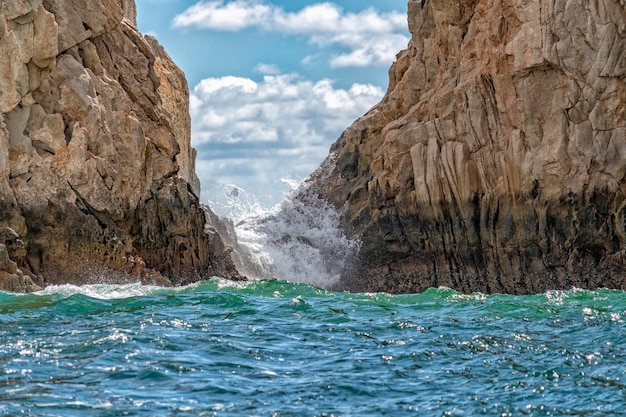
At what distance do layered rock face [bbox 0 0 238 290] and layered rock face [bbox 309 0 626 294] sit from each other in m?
7.13

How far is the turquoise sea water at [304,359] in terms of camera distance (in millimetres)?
12422

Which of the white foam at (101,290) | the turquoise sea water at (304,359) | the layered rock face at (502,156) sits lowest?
the turquoise sea water at (304,359)

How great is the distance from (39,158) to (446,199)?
1341 centimetres

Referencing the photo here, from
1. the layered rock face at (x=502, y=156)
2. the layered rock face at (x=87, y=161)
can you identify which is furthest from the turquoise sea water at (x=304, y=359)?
the layered rock face at (x=87, y=161)

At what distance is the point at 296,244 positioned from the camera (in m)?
48.2

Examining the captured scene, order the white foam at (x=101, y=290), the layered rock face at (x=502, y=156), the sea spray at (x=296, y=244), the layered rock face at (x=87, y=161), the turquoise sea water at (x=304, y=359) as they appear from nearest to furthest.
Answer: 1. the turquoise sea water at (x=304, y=359)
2. the white foam at (x=101, y=290)
3. the layered rock face at (x=502, y=156)
4. the layered rock face at (x=87, y=161)
5. the sea spray at (x=296, y=244)

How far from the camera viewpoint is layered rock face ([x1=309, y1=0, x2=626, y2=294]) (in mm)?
31031

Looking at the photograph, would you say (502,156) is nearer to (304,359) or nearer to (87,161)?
(87,161)

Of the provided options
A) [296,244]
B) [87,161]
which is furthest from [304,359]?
[296,244]

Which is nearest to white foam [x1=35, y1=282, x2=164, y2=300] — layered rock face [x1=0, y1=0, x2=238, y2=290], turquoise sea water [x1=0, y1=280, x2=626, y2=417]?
layered rock face [x1=0, y1=0, x2=238, y2=290]

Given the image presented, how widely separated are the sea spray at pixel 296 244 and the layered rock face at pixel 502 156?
1381mm

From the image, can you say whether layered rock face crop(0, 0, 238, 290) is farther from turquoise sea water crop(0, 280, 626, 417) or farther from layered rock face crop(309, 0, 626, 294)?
turquoise sea water crop(0, 280, 626, 417)

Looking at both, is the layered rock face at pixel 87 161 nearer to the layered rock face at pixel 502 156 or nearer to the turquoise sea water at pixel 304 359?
the layered rock face at pixel 502 156

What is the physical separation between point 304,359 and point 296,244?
108ft
